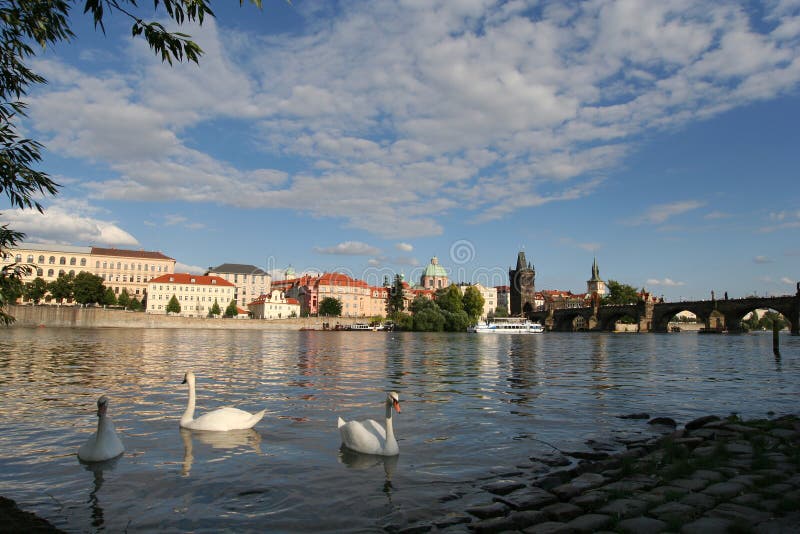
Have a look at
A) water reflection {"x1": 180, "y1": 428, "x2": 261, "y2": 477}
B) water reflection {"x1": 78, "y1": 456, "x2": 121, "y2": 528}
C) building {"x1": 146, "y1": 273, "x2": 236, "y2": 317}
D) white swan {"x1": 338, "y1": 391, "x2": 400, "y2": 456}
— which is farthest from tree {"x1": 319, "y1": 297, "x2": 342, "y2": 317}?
water reflection {"x1": 78, "y1": 456, "x2": 121, "y2": 528}

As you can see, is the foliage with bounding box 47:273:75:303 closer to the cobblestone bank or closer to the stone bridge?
the stone bridge

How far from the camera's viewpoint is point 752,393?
18.8 m

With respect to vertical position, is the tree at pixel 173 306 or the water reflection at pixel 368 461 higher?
the tree at pixel 173 306

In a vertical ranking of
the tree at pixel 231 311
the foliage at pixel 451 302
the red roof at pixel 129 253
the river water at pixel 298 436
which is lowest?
the river water at pixel 298 436

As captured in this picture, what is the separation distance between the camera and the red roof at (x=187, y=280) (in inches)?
5930

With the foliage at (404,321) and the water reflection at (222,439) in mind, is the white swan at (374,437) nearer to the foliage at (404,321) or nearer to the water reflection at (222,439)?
the water reflection at (222,439)

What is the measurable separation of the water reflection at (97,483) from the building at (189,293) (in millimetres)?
147604

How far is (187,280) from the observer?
509 ft

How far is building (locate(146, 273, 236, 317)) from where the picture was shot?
148750 millimetres

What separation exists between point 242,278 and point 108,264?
160 feet

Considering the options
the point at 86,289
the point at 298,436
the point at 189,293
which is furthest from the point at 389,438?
the point at 189,293

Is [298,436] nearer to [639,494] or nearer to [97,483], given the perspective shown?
[97,483]

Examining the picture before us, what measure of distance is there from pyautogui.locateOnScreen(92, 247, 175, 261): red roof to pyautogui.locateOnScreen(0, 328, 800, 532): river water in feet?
481

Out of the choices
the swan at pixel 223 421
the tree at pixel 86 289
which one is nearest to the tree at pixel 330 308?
the tree at pixel 86 289
